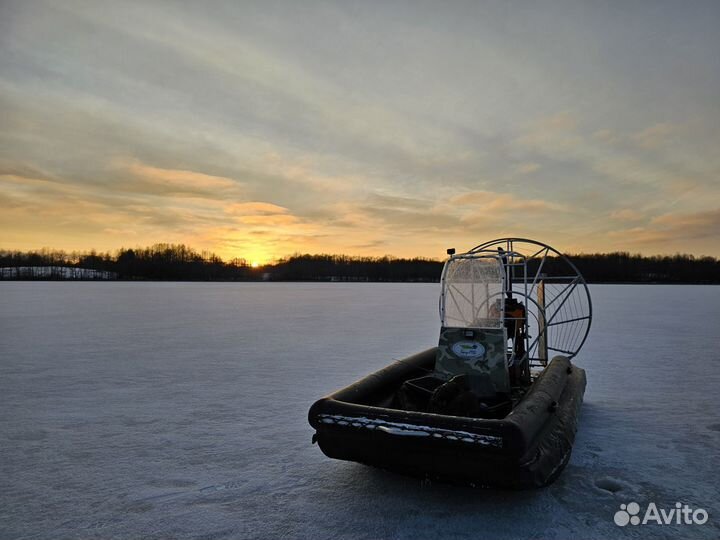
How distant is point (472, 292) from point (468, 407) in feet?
4.76

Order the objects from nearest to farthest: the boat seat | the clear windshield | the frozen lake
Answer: the frozen lake, the boat seat, the clear windshield

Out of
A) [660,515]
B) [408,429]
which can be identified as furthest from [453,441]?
[660,515]

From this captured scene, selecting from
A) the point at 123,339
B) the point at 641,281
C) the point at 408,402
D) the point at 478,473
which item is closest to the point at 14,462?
the point at 408,402

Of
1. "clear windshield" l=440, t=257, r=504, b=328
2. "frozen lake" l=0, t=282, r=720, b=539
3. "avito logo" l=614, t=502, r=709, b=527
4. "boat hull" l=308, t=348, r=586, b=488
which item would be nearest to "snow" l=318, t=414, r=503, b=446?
"boat hull" l=308, t=348, r=586, b=488

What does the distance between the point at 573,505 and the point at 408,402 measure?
1324mm

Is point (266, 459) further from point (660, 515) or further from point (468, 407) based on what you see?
point (660, 515)

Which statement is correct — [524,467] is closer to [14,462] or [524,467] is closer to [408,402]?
[408,402]

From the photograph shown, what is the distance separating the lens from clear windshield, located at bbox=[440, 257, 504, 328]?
4500mm

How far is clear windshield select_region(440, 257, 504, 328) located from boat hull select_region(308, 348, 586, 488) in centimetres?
109

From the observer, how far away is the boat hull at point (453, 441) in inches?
110

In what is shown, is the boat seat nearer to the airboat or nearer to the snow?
the airboat

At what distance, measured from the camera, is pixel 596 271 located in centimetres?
7519

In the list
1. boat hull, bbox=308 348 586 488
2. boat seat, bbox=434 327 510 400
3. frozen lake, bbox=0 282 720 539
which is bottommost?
frozen lake, bbox=0 282 720 539

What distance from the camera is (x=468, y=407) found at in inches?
137
